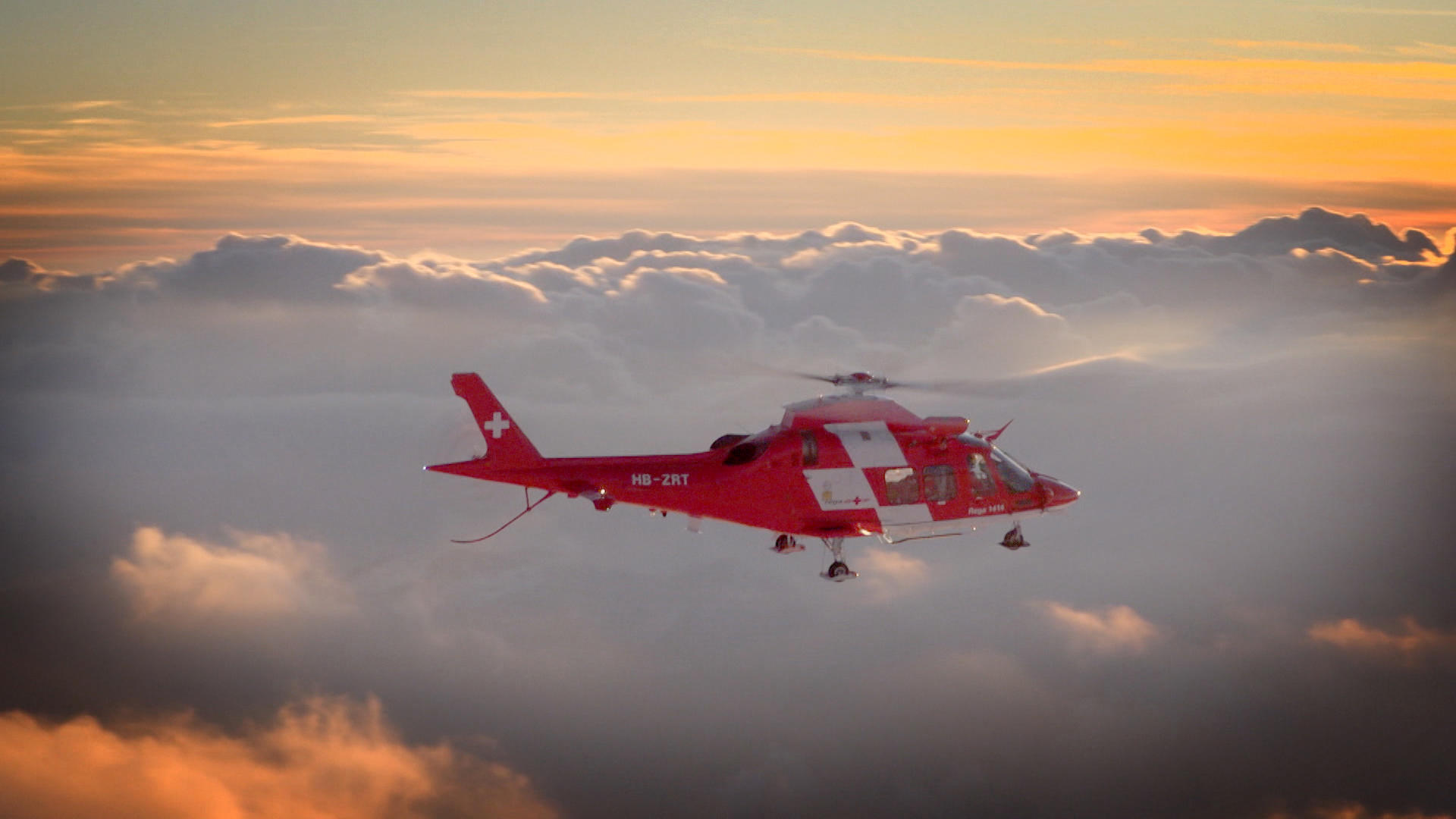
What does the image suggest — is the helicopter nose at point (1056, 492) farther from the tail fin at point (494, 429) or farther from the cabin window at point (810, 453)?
the tail fin at point (494, 429)

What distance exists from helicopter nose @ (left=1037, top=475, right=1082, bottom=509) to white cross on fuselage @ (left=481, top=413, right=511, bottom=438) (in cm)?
2256

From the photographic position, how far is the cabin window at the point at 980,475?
5231 cm

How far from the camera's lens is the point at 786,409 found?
51.3 m

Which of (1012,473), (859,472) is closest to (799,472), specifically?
(859,472)

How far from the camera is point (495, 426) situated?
164ft

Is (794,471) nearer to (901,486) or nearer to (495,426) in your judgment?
(901,486)

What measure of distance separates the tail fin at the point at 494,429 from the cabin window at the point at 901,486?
13966mm

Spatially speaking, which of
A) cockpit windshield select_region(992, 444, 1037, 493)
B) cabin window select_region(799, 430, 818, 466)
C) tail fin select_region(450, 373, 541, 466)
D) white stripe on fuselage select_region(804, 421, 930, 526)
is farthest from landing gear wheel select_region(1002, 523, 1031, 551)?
tail fin select_region(450, 373, 541, 466)

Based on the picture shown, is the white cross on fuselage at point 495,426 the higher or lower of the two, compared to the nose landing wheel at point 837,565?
higher

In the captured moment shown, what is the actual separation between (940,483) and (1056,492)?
5988 millimetres

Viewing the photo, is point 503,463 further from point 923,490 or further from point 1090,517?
point 1090,517

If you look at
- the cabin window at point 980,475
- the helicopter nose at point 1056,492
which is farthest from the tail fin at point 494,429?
the helicopter nose at point 1056,492

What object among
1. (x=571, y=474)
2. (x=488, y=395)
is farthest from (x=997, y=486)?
(x=488, y=395)

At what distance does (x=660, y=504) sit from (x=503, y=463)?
6.40 metres
